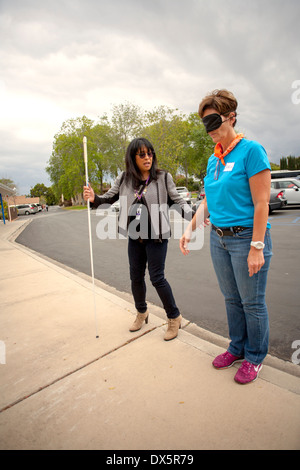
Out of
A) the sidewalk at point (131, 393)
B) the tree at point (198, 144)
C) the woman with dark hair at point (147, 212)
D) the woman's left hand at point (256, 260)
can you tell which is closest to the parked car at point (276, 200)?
the sidewalk at point (131, 393)

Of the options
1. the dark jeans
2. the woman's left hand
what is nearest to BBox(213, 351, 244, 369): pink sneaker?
the dark jeans

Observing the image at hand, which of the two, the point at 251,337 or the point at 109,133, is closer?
the point at 251,337

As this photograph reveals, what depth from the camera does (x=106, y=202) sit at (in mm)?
2730

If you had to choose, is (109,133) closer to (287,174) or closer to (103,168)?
(103,168)

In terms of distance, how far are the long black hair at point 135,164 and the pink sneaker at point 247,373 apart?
1789 millimetres

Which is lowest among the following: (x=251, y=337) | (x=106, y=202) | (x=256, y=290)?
(x=251, y=337)

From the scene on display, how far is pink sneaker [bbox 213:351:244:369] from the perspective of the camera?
6.81ft

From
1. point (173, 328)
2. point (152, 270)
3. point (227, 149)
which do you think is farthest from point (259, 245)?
point (173, 328)

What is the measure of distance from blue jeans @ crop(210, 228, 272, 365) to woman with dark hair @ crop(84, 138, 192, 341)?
0.59m

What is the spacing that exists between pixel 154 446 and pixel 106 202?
2048 mm

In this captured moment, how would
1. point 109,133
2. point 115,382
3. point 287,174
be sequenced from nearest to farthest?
point 115,382 → point 287,174 → point 109,133

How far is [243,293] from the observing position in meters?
1.88

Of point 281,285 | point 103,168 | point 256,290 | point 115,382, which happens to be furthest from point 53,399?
point 103,168

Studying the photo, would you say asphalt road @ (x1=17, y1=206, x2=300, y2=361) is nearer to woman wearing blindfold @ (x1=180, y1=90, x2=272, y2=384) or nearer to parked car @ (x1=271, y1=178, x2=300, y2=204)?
woman wearing blindfold @ (x1=180, y1=90, x2=272, y2=384)
